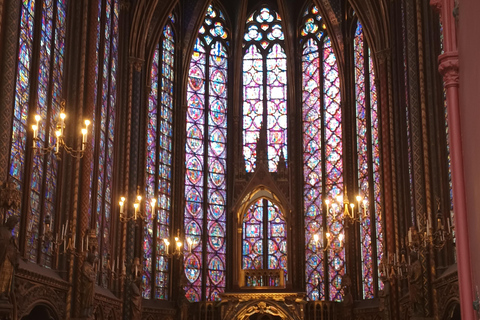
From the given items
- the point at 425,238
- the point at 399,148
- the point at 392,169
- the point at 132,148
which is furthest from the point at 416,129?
the point at 132,148

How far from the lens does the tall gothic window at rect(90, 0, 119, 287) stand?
74.3ft

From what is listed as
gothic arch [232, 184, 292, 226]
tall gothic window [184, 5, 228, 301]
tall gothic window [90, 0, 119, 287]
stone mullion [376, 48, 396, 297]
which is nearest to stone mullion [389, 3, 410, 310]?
stone mullion [376, 48, 396, 297]

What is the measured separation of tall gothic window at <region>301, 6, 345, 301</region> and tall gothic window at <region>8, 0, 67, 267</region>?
11.5 metres

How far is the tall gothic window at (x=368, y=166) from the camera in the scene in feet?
87.0

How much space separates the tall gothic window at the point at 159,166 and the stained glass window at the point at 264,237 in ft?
10.0

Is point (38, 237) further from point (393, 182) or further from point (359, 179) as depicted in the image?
point (359, 179)

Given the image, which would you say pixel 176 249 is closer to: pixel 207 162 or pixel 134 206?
pixel 207 162

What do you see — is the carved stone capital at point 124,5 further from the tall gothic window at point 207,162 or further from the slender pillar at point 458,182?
the slender pillar at point 458,182

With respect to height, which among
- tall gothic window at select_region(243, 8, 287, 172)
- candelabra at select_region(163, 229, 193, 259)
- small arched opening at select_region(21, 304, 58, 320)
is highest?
tall gothic window at select_region(243, 8, 287, 172)

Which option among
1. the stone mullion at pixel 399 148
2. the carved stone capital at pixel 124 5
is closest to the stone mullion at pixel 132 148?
the carved stone capital at pixel 124 5

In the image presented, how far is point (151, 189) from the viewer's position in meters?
27.9

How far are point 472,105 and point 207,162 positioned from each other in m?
23.4

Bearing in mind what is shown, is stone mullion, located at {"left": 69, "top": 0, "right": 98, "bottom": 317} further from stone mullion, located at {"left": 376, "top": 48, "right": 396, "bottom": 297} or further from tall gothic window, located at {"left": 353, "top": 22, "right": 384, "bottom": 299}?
tall gothic window, located at {"left": 353, "top": 22, "right": 384, "bottom": 299}

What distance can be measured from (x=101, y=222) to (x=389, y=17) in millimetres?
11417
